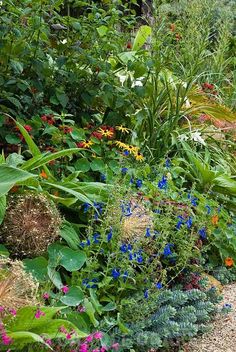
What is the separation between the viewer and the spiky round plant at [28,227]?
3.02m

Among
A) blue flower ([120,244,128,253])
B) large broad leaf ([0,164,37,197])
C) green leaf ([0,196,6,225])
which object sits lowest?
blue flower ([120,244,128,253])

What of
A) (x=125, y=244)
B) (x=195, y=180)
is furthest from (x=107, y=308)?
(x=195, y=180)

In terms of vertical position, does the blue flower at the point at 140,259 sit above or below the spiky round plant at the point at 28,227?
below

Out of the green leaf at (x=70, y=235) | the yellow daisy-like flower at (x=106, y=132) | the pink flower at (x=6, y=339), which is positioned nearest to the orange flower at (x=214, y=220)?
the yellow daisy-like flower at (x=106, y=132)

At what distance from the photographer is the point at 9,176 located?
2689mm

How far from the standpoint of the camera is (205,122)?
6039mm

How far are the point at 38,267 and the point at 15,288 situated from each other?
0.46m

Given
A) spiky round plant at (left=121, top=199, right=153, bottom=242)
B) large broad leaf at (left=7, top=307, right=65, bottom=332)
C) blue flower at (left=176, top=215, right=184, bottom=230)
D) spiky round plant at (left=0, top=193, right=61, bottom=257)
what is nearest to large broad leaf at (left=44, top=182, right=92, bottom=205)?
spiky round plant at (left=0, top=193, right=61, bottom=257)

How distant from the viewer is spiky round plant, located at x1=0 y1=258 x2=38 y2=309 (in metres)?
2.40

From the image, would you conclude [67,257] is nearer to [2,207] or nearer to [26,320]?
[2,207]

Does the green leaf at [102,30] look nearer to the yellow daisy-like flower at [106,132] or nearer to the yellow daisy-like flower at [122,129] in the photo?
the yellow daisy-like flower at [122,129]

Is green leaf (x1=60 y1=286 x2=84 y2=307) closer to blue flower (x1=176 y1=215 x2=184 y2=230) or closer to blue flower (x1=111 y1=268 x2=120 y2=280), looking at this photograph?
blue flower (x1=111 y1=268 x2=120 y2=280)

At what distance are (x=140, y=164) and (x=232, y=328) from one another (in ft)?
4.64

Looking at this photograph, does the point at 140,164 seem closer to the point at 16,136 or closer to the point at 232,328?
the point at 16,136
